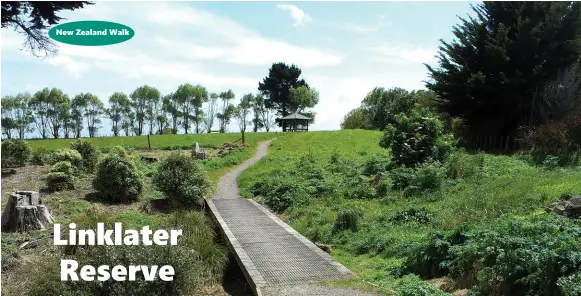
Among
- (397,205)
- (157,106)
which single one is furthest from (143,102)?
(397,205)

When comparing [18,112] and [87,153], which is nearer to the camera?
[87,153]

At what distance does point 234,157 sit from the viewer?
28.3 meters

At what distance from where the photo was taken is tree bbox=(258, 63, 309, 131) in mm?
68500

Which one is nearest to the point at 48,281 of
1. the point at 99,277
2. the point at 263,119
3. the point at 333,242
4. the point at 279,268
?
the point at 99,277

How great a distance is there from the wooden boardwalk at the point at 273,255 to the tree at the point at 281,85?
181ft

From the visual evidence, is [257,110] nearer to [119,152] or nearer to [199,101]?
[199,101]

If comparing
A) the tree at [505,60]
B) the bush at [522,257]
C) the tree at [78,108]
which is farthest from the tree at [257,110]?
the bush at [522,257]

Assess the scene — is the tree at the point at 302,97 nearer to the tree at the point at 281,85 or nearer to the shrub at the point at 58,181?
the tree at the point at 281,85

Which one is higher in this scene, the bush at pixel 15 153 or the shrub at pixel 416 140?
the shrub at pixel 416 140

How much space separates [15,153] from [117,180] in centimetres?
956

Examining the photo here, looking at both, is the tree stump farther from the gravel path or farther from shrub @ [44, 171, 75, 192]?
the gravel path

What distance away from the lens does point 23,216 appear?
12.3 metres

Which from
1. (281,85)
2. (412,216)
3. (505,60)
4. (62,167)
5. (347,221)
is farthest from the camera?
(281,85)

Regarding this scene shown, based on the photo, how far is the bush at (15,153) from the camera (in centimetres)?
2198
